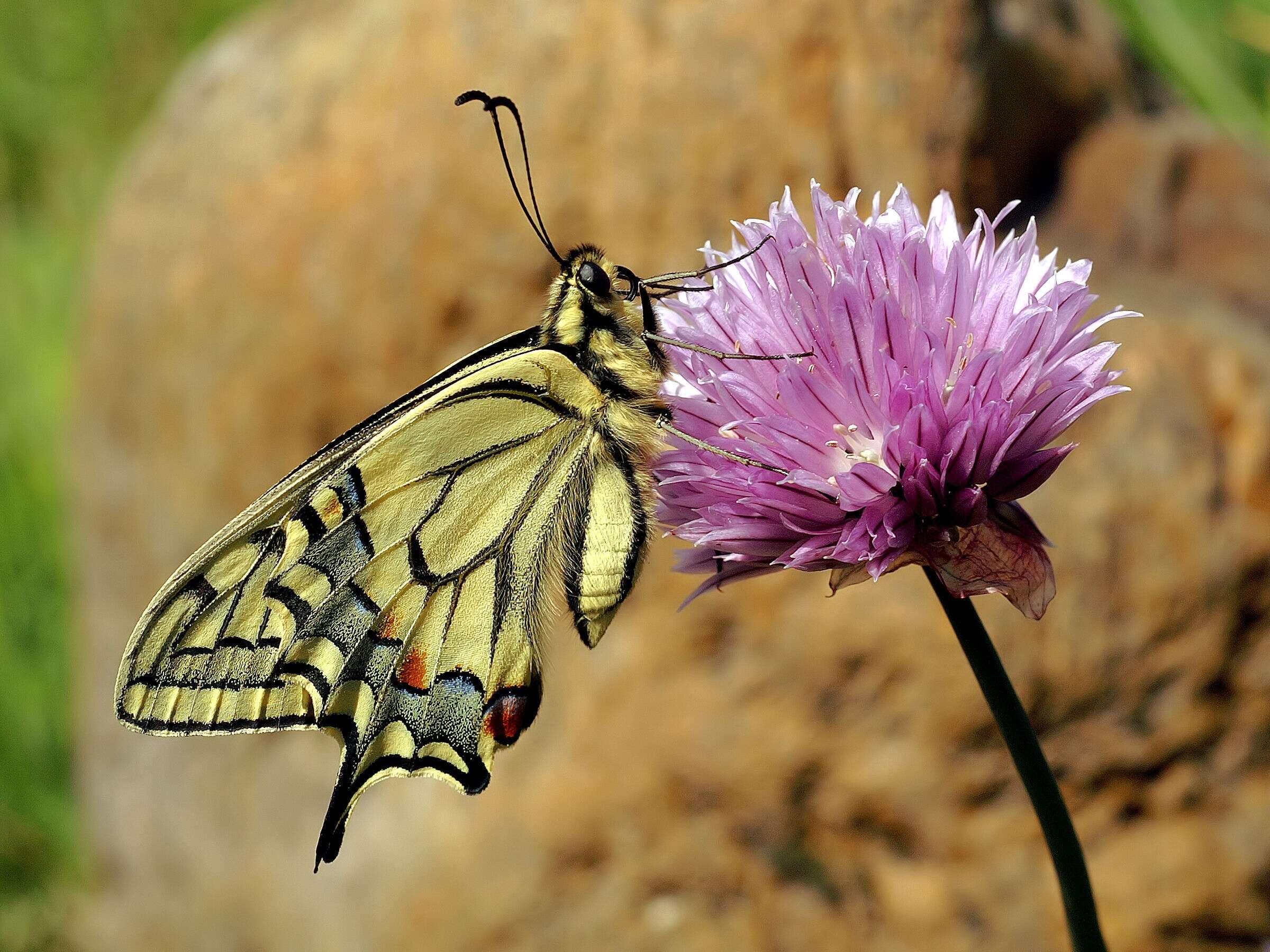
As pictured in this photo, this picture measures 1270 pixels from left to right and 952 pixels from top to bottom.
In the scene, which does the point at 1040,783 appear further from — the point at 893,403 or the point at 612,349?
the point at 612,349

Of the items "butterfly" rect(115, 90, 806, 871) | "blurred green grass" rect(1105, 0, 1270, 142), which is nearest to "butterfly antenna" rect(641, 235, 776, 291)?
"butterfly" rect(115, 90, 806, 871)

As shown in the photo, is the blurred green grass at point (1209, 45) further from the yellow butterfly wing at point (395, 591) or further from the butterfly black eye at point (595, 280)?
the yellow butterfly wing at point (395, 591)

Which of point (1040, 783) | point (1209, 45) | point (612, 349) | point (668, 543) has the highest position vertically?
point (1209, 45)

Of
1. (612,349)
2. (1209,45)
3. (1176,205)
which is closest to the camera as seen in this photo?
(612,349)

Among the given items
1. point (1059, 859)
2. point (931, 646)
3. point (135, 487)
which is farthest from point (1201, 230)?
point (135, 487)

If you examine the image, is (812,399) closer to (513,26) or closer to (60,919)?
(513,26)

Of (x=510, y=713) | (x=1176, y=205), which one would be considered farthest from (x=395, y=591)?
(x=1176, y=205)

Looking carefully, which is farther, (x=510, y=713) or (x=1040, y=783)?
(x=510, y=713)
